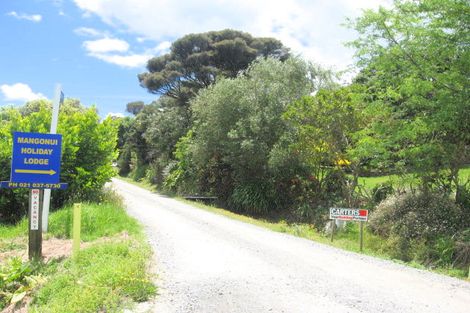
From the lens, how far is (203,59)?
34625mm

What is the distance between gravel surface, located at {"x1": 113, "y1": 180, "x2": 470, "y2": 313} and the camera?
19.6ft

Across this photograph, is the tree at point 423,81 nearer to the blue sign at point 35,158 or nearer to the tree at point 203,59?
the blue sign at point 35,158

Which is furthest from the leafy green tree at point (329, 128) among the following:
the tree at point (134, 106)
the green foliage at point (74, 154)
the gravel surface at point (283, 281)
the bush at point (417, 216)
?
the tree at point (134, 106)

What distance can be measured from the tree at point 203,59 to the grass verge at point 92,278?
25922 mm

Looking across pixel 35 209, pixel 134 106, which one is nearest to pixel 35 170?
pixel 35 209

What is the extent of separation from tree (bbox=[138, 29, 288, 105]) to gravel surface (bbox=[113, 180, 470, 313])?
82.5 feet

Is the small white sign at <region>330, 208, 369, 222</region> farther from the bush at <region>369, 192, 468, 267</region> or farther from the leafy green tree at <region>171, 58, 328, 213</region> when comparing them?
the leafy green tree at <region>171, 58, 328, 213</region>

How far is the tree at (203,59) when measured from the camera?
3447cm

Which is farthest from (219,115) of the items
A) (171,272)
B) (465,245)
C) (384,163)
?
(171,272)

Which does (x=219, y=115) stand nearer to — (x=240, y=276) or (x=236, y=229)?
(x=236, y=229)

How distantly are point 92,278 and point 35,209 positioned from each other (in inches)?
110

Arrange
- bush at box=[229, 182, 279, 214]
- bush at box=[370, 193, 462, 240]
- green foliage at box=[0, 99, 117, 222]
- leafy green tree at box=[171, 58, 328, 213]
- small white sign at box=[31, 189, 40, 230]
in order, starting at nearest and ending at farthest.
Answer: small white sign at box=[31, 189, 40, 230]
bush at box=[370, 193, 462, 240]
green foliage at box=[0, 99, 117, 222]
leafy green tree at box=[171, 58, 328, 213]
bush at box=[229, 182, 279, 214]

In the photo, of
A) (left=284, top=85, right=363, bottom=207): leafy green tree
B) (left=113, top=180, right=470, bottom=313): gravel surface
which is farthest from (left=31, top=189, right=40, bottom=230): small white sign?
(left=284, top=85, right=363, bottom=207): leafy green tree

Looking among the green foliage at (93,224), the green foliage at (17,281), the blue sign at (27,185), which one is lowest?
the green foliage at (17,281)
